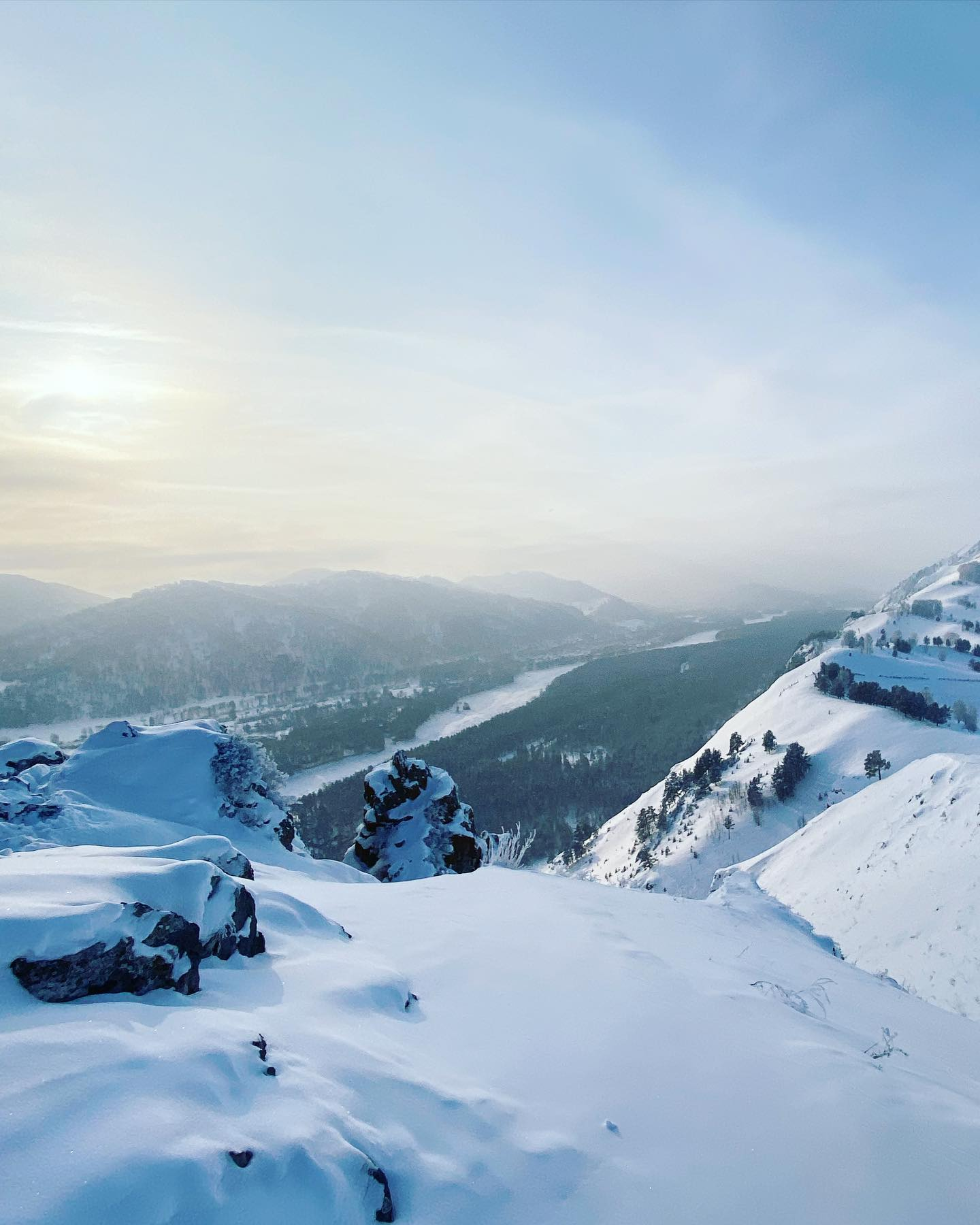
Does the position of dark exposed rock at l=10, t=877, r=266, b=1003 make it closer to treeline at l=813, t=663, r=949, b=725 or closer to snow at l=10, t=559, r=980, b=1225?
snow at l=10, t=559, r=980, b=1225

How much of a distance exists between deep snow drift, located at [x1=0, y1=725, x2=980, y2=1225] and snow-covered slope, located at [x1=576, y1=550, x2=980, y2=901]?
5369cm

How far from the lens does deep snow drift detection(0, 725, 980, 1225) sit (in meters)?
4.76

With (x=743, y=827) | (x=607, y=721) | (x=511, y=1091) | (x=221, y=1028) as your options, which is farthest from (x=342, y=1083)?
(x=607, y=721)

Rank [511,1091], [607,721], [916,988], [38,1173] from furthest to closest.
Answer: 1. [607,721]
2. [916,988]
3. [511,1091]
4. [38,1173]

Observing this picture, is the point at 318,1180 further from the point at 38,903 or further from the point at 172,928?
the point at 38,903

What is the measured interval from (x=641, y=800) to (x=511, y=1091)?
98.9m

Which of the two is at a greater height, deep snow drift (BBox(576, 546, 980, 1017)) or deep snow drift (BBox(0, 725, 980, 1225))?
deep snow drift (BBox(0, 725, 980, 1225))

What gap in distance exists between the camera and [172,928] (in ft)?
25.6

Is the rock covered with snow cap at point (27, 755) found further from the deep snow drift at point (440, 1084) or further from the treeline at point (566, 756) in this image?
the treeline at point (566, 756)

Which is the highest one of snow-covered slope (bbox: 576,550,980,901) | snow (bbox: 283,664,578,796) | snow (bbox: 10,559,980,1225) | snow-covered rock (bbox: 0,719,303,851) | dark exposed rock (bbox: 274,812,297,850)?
snow (bbox: 10,559,980,1225)

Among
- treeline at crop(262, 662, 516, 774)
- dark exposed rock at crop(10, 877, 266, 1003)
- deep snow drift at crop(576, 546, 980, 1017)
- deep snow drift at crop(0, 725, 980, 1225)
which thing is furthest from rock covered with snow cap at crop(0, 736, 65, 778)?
treeline at crop(262, 662, 516, 774)

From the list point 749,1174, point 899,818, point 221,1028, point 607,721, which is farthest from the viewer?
point 607,721

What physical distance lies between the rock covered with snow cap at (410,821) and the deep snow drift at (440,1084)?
Answer: 2535 cm

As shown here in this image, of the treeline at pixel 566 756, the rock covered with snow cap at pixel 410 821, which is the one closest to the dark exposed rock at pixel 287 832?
the rock covered with snow cap at pixel 410 821
